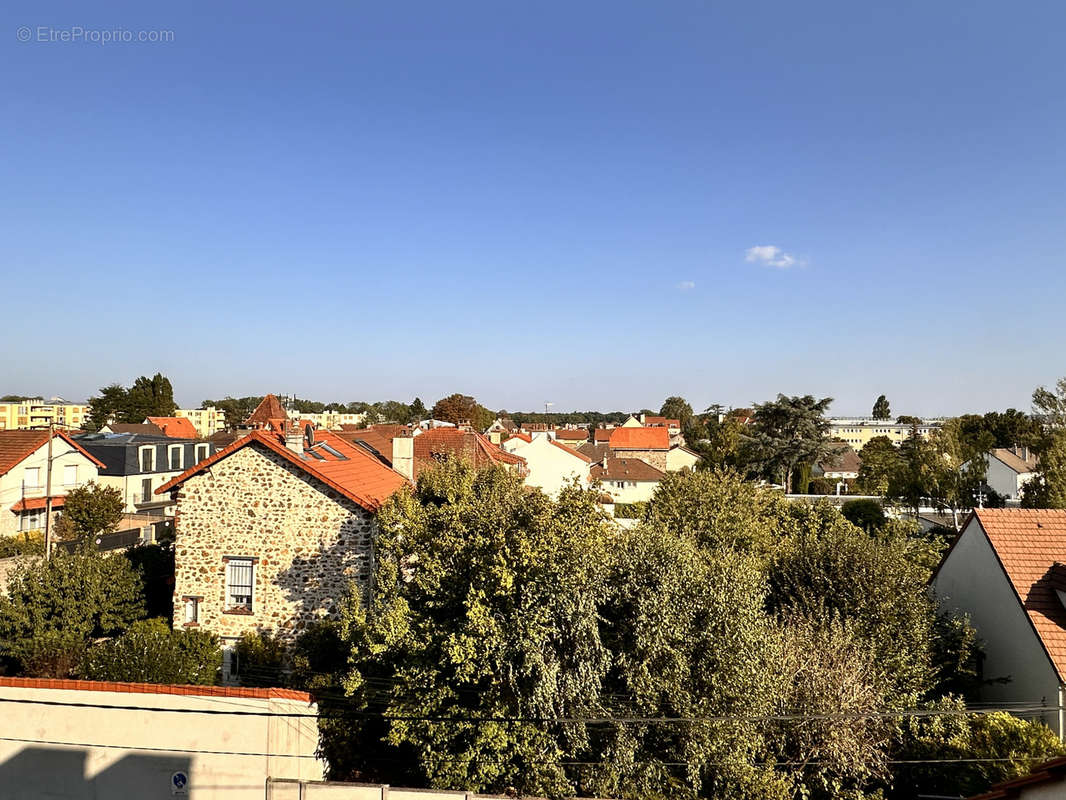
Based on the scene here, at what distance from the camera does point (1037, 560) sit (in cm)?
1429

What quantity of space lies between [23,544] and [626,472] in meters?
41.3

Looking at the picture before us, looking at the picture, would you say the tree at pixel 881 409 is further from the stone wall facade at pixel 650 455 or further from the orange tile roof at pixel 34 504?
the orange tile roof at pixel 34 504

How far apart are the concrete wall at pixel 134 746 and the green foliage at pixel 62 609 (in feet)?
9.20

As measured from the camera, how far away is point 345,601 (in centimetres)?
1327

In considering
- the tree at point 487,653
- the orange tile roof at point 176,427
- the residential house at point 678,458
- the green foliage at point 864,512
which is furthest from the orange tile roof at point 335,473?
the orange tile roof at point 176,427

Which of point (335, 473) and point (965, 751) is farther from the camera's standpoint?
point (335, 473)

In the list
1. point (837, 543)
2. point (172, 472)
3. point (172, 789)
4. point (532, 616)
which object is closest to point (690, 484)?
point (837, 543)

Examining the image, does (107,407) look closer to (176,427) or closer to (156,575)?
(176,427)

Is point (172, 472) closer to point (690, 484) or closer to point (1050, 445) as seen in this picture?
point (690, 484)

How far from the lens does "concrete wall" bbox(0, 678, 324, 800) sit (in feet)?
36.7

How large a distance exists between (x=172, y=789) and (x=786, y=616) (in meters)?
13.0

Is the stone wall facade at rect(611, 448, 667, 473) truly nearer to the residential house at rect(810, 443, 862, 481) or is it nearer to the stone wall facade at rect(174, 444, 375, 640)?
the residential house at rect(810, 443, 862, 481)

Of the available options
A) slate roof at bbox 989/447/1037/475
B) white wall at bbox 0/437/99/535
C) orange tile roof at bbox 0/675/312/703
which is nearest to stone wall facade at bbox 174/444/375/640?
orange tile roof at bbox 0/675/312/703

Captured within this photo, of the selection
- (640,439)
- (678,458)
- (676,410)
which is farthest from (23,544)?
(676,410)
